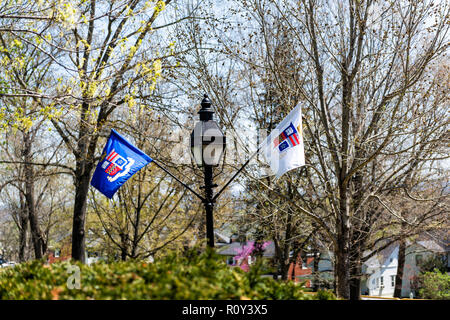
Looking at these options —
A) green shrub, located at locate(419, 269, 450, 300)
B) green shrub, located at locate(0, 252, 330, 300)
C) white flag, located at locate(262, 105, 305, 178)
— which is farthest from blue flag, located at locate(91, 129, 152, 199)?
green shrub, located at locate(419, 269, 450, 300)

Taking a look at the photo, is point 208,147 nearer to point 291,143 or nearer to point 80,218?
point 291,143

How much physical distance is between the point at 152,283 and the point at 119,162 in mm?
4753

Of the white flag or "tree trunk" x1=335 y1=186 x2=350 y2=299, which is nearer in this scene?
the white flag

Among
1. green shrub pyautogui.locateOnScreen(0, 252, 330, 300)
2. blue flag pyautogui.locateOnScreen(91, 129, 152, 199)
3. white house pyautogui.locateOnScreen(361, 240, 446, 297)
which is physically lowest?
white house pyautogui.locateOnScreen(361, 240, 446, 297)

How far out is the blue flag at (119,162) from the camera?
7309mm

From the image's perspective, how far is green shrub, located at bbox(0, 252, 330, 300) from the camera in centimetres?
260

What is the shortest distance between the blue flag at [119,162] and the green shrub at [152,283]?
3988 mm

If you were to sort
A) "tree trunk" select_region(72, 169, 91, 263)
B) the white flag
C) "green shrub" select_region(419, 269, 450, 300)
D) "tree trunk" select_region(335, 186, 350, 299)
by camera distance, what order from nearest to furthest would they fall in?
the white flag < "tree trunk" select_region(335, 186, 350, 299) < "tree trunk" select_region(72, 169, 91, 263) < "green shrub" select_region(419, 269, 450, 300)

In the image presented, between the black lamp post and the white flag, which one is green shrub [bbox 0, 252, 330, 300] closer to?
the black lamp post

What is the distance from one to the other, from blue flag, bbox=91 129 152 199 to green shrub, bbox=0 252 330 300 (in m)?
3.99

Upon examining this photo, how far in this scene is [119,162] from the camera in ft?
24.0
